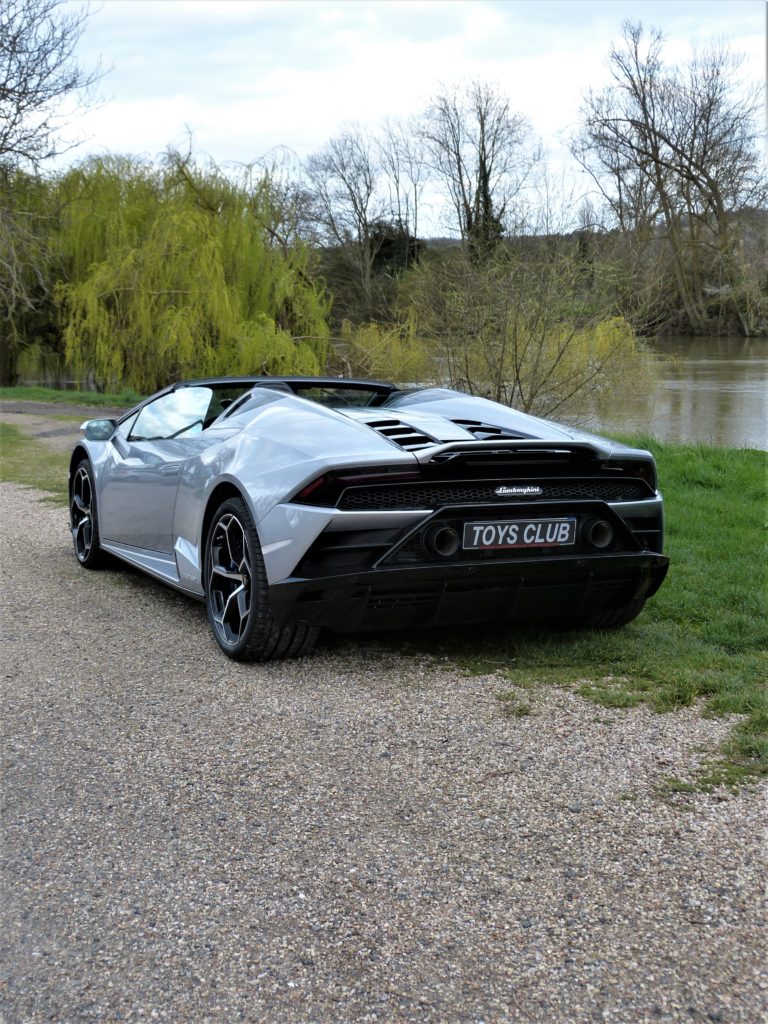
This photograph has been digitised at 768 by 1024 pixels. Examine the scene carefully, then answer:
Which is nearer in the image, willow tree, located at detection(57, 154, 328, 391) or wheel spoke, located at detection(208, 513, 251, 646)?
wheel spoke, located at detection(208, 513, 251, 646)

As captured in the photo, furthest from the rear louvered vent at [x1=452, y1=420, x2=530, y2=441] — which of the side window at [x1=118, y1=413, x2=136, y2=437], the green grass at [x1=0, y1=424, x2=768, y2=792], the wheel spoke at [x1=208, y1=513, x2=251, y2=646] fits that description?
the side window at [x1=118, y1=413, x2=136, y2=437]

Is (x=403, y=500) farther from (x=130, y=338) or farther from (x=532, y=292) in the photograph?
(x=130, y=338)

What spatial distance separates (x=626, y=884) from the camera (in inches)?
101

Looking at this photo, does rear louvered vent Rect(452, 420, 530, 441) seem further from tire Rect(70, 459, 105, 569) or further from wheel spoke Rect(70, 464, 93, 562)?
wheel spoke Rect(70, 464, 93, 562)

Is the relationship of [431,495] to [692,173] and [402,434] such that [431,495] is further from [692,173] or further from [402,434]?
[692,173]

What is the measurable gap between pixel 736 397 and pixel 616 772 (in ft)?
63.4

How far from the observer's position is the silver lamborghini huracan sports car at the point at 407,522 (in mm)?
4090

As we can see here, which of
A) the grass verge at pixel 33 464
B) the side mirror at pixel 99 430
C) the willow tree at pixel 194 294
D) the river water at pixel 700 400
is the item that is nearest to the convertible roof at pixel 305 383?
the side mirror at pixel 99 430

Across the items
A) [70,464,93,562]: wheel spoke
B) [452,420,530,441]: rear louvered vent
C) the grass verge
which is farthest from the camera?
the grass verge

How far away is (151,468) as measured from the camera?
5.68 meters

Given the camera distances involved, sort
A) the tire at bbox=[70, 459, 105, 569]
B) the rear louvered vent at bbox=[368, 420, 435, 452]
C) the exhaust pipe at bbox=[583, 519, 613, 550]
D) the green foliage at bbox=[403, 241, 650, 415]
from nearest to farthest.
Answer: the rear louvered vent at bbox=[368, 420, 435, 452]
the exhaust pipe at bbox=[583, 519, 613, 550]
the tire at bbox=[70, 459, 105, 569]
the green foliage at bbox=[403, 241, 650, 415]

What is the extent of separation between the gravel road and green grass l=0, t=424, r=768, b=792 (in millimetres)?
114

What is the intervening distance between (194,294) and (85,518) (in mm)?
13503

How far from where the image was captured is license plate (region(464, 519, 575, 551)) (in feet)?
13.6
